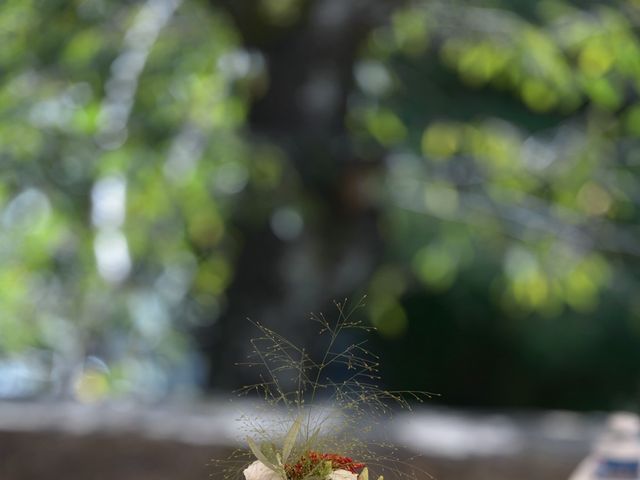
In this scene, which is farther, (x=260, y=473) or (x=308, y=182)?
(x=308, y=182)

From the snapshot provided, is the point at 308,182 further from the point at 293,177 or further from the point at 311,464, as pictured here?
the point at 311,464

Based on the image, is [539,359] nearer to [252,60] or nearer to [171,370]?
[171,370]

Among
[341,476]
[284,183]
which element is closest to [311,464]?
[341,476]

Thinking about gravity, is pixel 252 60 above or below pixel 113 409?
above

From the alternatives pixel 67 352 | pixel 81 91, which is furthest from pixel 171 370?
pixel 81 91

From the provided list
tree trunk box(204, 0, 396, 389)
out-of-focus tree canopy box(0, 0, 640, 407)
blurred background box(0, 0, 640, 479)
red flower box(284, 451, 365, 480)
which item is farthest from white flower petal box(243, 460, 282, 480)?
tree trunk box(204, 0, 396, 389)

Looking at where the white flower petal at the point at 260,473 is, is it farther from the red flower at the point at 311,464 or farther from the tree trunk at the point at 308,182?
the tree trunk at the point at 308,182

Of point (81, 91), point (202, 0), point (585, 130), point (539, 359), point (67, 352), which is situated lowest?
point (539, 359)

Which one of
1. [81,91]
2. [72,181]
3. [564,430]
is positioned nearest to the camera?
[564,430]

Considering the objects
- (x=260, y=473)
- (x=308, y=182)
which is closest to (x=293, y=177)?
(x=308, y=182)
